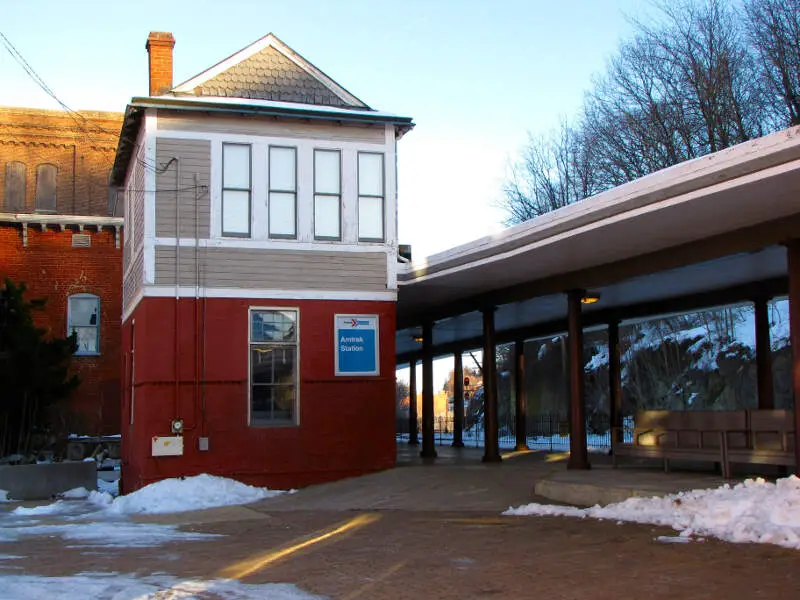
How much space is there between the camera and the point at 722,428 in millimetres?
13758

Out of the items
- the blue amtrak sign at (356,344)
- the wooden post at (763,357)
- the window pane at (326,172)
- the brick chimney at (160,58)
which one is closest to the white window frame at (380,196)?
the window pane at (326,172)

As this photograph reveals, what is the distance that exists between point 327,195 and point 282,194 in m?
0.87

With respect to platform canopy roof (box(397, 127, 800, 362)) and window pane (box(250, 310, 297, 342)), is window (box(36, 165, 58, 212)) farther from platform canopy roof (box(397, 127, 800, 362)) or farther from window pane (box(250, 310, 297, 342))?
window pane (box(250, 310, 297, 342))

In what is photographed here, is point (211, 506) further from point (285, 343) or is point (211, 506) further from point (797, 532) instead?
point (797, 532)

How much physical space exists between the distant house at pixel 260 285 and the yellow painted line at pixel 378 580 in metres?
8.62

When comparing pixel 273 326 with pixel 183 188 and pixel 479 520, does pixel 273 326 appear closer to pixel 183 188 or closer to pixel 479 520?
pixel 183 188

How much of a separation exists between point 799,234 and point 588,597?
252 inches

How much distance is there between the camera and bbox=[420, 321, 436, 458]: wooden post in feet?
75.7

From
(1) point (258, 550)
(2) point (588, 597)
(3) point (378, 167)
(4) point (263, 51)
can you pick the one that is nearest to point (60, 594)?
(1) point (258, 550)

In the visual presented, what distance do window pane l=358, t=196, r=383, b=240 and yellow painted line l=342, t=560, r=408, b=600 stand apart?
32.7 feet

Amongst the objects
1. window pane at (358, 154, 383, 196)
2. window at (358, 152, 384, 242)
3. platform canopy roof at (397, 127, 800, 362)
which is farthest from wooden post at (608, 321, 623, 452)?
window pane at (358, 154, 383, 196)

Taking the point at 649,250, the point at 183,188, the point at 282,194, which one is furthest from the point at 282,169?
the point at 649,250

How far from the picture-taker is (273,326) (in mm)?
18219

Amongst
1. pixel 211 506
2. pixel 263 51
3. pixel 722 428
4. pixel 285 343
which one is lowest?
pixel 211 506
